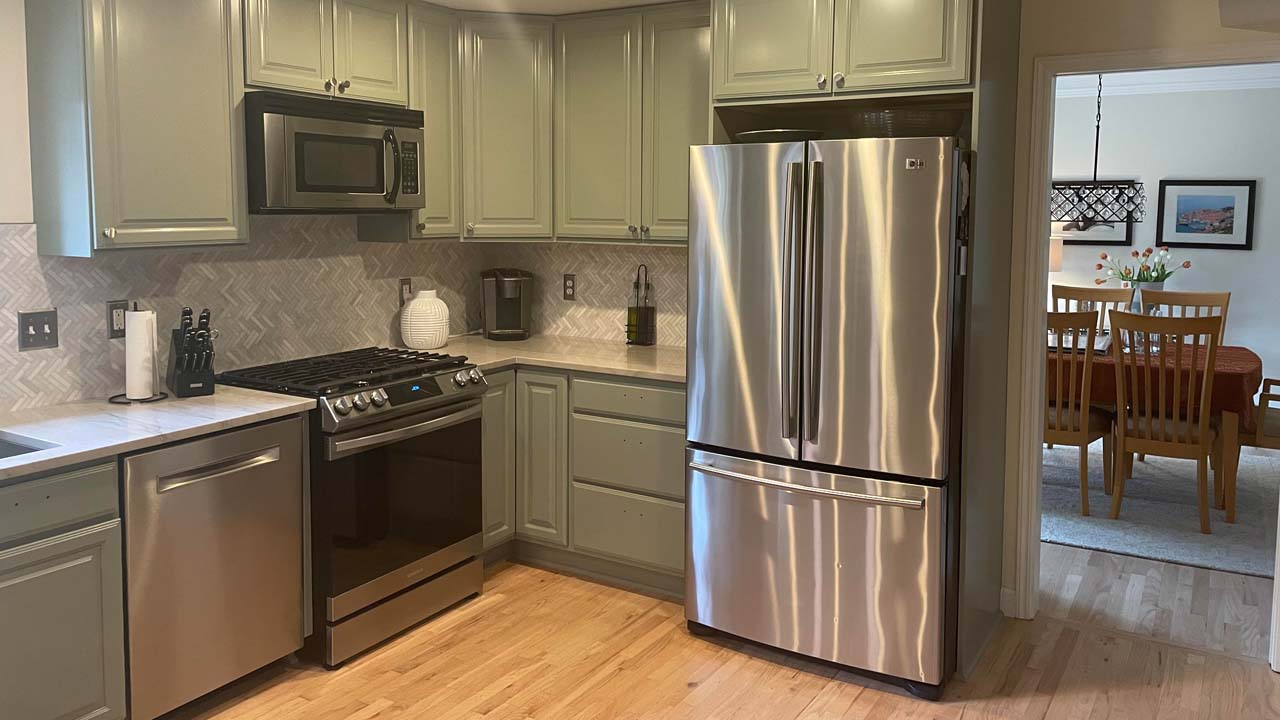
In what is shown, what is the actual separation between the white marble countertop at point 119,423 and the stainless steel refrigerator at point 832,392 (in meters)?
1.39

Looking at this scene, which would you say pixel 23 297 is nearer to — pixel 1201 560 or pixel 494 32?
pixel 494 32

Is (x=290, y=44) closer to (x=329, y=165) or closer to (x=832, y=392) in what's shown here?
(x=329, y=165)

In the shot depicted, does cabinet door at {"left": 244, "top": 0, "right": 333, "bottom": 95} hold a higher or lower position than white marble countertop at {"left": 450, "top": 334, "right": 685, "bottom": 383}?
higher

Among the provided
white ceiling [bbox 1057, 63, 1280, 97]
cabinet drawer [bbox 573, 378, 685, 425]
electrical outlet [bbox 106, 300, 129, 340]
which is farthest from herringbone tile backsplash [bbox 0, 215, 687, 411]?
white ceiling [bbox 1057, 63, 1280, 97]

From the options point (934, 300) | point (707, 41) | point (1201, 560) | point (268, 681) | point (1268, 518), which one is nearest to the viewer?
point (934, 300)

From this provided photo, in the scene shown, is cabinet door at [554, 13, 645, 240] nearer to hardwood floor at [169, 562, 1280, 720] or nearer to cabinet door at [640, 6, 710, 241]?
cabinet door at [640, 6, 710, 241]

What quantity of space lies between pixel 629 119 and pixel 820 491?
5.81 feet

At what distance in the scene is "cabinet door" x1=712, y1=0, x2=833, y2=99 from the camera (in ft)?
11.1

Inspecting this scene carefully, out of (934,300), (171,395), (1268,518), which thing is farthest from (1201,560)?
(171,395)

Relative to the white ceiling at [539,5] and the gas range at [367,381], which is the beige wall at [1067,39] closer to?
the white ceiling at [539,5]

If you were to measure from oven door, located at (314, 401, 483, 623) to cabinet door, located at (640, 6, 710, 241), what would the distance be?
1083 mm

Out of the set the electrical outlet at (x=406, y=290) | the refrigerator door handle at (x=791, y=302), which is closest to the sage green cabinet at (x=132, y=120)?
the electrical outlet at (x=406, y=290)

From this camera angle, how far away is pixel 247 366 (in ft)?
12.4

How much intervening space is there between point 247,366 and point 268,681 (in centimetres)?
113
